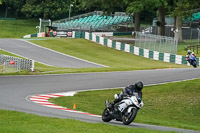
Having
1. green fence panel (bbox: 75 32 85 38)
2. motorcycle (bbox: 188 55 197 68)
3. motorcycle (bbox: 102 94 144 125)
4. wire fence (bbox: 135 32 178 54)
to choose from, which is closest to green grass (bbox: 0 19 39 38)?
green fence panel (bbox: 75 32 85 38)

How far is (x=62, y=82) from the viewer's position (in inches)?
1184

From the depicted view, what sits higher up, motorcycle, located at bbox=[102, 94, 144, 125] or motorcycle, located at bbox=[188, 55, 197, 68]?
motorcycle, located at bbox=[102, 94, 144, 125]

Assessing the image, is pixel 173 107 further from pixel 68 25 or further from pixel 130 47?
pixel 68 25

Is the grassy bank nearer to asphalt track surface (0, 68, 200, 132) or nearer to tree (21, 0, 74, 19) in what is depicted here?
asphalt track surface (0, 68, 200, 132)

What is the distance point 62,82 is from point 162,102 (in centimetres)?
721

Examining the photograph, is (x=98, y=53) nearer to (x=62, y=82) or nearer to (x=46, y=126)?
(x=62, y=82)

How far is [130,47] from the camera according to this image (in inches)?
2267

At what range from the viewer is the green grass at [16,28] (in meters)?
83.9

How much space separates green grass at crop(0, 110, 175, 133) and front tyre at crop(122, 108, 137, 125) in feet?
4.53

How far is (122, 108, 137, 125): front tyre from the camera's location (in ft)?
52.6

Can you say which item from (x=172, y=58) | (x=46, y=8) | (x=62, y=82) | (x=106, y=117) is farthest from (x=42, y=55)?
(x=46, y=8)

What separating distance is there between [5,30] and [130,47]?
34427mm

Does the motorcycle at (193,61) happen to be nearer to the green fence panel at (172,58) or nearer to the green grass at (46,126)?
the green fence panel at (172,58)

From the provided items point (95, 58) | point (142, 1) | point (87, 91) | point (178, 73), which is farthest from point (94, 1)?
point (87, 91)
